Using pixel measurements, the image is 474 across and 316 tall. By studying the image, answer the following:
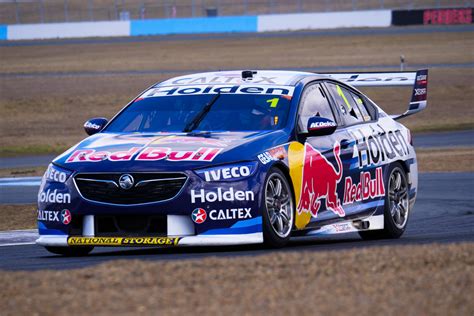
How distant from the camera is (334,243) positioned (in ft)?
32.9

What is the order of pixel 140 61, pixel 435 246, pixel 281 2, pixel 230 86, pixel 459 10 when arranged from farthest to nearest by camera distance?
1. pixel 281 2
2. pixel 459 10
3. pixel 140 61
4. pixel 230 86
5. pixel 435 246

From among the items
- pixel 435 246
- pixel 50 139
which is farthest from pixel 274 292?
pixel 50 139

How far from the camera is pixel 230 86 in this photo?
9859 millimetres

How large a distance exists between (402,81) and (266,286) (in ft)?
20.4

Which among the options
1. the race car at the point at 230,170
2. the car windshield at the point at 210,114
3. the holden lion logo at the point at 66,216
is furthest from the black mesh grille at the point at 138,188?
the car windshield at the point at 210,114

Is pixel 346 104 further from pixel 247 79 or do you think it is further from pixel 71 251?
pixel 71 251

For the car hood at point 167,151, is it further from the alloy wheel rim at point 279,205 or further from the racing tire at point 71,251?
the racing tire at point 71,251

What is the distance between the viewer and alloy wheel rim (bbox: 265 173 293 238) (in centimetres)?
864

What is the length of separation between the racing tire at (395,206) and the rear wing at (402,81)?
3.32 feet

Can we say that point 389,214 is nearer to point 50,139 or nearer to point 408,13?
point 50,139

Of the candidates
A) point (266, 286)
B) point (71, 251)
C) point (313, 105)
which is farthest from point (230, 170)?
point (266, 286)

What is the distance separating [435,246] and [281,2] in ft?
253

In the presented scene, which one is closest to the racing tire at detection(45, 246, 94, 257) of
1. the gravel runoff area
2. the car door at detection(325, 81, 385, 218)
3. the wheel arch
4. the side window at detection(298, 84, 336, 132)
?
the wheel arch

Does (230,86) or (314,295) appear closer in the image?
(314,295)
